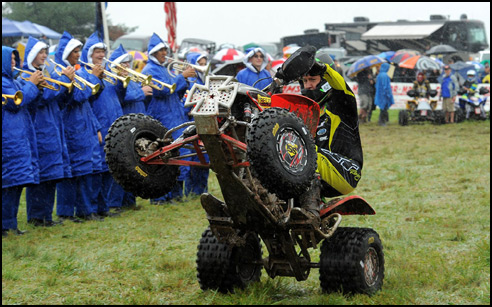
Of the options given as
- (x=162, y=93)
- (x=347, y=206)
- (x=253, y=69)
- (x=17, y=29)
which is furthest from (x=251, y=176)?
(x=17, y=29)

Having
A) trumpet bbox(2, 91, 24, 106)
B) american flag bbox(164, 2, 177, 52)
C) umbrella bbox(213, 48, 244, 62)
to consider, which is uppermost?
american flag bbox(164, 2, 177, 52)

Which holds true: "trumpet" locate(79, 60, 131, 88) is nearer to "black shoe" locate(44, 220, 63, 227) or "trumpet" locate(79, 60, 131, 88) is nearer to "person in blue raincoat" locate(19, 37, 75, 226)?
"person in blue raincoat" locate(19, 37, 75, 226)

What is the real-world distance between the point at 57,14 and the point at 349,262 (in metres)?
42.3

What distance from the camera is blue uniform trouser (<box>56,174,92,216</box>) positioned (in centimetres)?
923

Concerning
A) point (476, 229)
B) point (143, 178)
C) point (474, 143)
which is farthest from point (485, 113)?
point (143, 178)

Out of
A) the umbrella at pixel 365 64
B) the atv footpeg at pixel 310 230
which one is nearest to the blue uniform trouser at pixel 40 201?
the atv footpeg at pixel 310 230

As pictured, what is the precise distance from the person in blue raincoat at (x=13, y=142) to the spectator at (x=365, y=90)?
15.8 metres

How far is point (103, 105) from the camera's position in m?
9.50

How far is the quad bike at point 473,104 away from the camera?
73.7 feet

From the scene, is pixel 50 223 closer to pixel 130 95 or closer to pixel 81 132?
pixel 81 132

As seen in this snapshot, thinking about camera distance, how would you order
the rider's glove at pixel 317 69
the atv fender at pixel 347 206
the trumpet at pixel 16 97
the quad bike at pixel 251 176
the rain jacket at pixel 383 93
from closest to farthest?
the quad bike at pixel 251 176
the rider's glove at pixel 317 69
the atv fender at pixel 347 206
the trumpet at pixel 16 97
the rain jacket at pixel 383 93

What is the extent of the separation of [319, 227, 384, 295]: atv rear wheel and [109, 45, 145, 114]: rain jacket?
16.3 ft

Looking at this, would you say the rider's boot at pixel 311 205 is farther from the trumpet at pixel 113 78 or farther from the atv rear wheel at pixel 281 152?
the trumpet at pixel 113 78

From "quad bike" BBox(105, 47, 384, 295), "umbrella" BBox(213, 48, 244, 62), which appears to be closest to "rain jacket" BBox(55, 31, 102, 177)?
"quad bike" BBox(105, 47, 384, 295)
